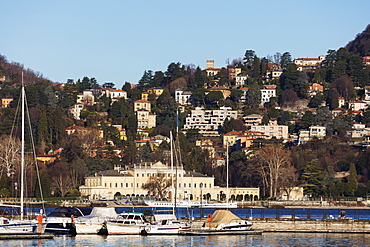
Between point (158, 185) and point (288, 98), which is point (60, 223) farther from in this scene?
point (288, 98)

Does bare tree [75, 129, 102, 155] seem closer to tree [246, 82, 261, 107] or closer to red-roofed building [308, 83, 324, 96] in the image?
tree [246, 82, 261, 107]

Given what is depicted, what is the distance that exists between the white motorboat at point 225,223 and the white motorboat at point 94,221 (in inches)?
229

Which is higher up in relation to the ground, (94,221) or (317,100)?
(317,100)

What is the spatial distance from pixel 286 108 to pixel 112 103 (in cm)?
3548

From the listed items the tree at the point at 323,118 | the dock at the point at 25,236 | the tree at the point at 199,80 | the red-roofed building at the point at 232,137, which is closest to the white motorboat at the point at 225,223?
the dock at the point at 25,236

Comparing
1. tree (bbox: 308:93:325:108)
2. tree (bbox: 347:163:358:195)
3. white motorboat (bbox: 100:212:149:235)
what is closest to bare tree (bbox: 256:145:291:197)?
tree (bbox: 347:163:358:195)

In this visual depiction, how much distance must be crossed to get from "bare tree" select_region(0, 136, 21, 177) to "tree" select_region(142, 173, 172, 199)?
Answer: 57.9ft

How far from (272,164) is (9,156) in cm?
3476

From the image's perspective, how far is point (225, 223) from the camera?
163 ft

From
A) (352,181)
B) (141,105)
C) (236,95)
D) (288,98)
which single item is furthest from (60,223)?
(236,95)

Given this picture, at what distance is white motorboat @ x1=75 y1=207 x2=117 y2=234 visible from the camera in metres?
50.1

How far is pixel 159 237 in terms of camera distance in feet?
161

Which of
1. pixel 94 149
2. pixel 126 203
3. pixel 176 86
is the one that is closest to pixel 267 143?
pixel 94 149

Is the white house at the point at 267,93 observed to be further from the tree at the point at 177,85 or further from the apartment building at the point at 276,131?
the apartment building at the point at 276,131
